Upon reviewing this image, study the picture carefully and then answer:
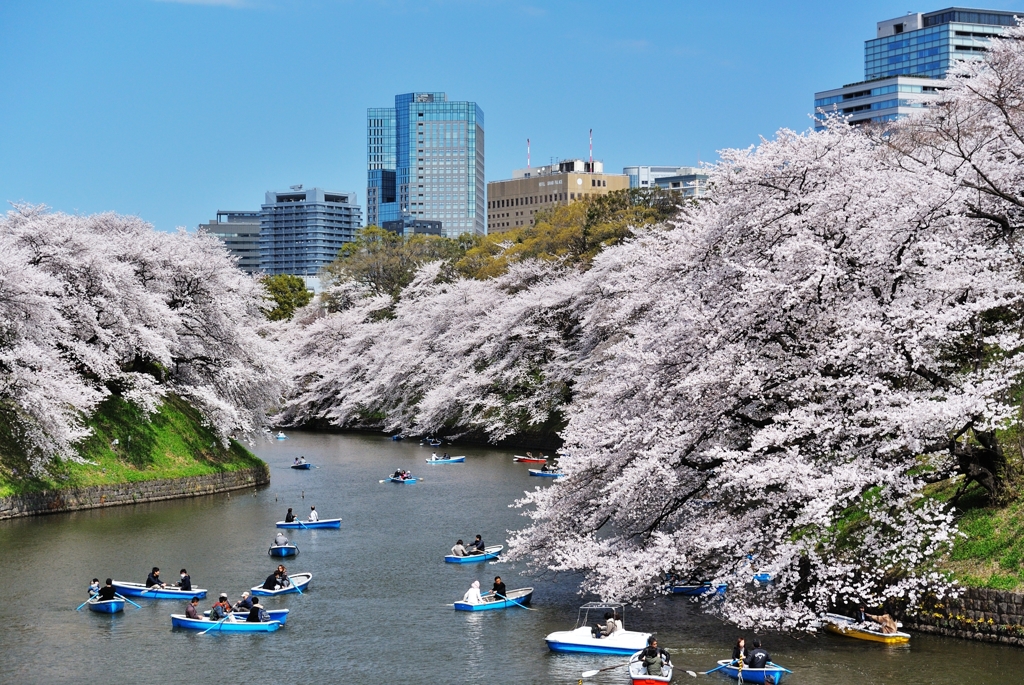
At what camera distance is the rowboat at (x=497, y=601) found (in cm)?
2814

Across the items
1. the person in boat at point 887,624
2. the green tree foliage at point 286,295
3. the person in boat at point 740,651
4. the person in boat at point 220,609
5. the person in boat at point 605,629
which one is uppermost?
the green tree foliage at point 286,295

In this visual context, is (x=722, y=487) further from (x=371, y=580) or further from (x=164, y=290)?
(x=164, y=290)

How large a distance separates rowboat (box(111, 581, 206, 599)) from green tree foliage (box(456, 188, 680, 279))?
41.7 m

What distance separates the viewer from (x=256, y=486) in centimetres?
5347

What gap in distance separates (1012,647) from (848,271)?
872cm

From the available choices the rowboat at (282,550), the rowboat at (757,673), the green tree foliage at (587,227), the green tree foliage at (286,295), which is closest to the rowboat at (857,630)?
the rowboat at (757,673)

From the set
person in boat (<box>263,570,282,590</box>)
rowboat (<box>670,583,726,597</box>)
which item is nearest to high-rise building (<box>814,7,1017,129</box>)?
rowboat (<box>670,583,726,597</box>)

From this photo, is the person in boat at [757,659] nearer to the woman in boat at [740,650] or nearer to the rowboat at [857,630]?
the woman in boat at [740,650]

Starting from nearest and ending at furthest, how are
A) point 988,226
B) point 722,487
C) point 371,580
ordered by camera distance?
point 722,487 < point 988,226 < point 371,580

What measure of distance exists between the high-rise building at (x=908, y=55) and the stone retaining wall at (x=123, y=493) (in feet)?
342

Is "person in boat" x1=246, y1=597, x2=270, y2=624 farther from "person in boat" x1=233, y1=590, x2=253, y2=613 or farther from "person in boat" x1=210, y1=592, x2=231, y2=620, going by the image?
"person in boat" x1=210, y1=592, x2=231, y2=620

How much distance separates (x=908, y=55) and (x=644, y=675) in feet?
494

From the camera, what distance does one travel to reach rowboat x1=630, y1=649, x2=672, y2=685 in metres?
21.8

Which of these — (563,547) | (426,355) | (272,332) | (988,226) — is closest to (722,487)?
(563,547)
